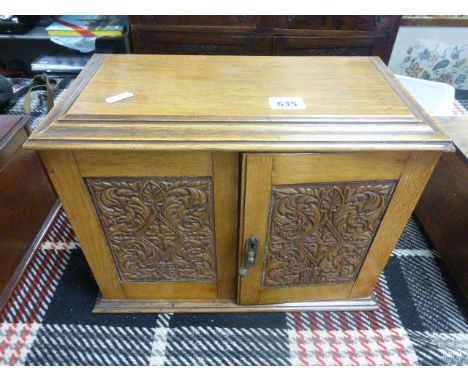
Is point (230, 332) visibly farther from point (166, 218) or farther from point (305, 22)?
point (305, 22)

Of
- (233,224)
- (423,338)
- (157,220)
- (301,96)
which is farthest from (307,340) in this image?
(301,96)

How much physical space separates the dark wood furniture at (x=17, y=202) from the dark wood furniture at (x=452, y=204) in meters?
1.29

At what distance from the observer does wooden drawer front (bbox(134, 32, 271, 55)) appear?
56.7 inches

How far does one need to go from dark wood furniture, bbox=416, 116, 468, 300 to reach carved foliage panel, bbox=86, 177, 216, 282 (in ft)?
2.51

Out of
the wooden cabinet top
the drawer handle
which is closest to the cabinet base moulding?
the drawer handle

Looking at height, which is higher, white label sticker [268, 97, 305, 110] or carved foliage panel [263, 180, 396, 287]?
white label sticker [268, 97, 305, 110]

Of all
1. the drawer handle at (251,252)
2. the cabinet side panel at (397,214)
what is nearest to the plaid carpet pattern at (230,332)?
the cabinet side panel at (397,214)

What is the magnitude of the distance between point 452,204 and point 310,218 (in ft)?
2.04

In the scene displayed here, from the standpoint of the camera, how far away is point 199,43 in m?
1.46

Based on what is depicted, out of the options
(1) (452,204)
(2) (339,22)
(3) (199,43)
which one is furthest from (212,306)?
(2) (339,22)

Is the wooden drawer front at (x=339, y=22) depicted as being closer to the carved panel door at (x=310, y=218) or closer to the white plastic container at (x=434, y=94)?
the white plastic container at (x=434, y=94)

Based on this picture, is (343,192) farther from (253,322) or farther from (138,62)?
(138,62)

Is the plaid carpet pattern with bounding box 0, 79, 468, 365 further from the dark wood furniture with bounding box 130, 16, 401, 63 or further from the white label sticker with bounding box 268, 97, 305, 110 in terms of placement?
the dark wood furniture with bounding box 130, 16, 401, 63

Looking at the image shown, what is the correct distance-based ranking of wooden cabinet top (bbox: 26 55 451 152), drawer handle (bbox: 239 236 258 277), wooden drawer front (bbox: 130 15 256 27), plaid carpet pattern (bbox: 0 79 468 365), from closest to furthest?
wooden cabinet top (bbox: 26 55 451 152)
drawer handle (bbox: 239 236 258 277)
plaid carpet pattern (bbox: 0 79 468 365)
wooden drawer front (bbox: 130 15 256 27)
